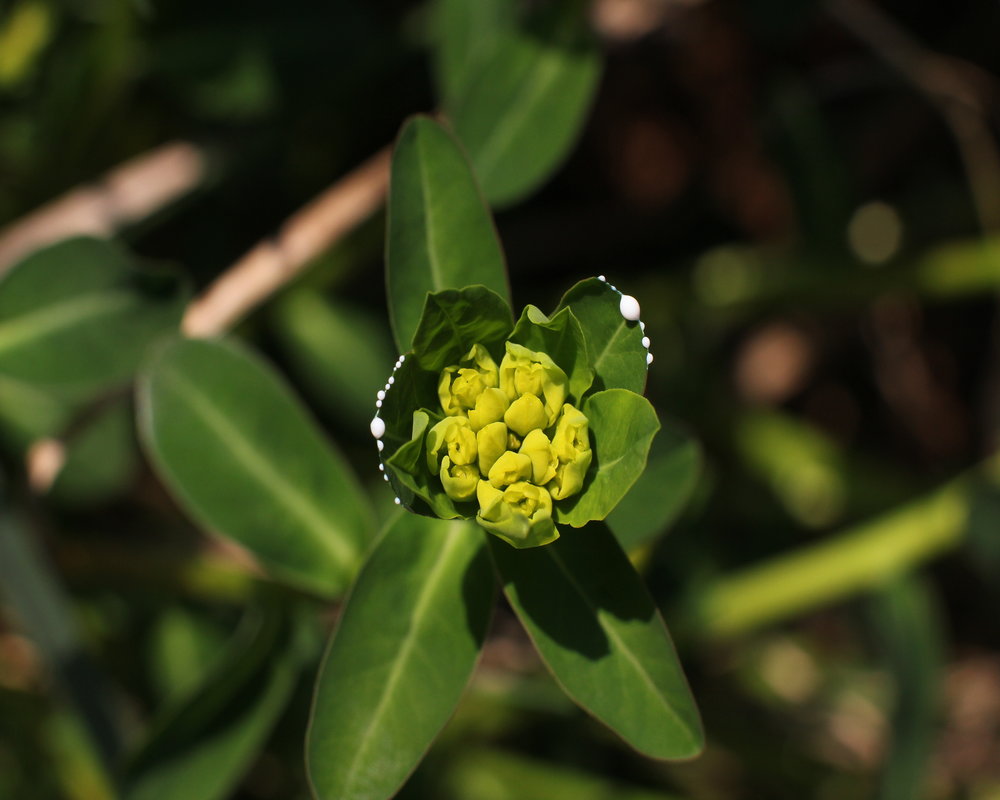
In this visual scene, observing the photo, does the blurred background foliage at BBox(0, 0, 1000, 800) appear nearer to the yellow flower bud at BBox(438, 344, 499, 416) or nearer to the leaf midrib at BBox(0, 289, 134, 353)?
the leaf midrib at BBox(0, 289, 134, 353)

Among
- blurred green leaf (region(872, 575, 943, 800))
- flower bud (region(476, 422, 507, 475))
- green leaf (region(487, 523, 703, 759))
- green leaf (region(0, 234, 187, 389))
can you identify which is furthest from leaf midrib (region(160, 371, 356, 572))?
blurred green leaf (region(872, 575, 943, 800))

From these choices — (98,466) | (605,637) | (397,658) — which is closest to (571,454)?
(605,637)

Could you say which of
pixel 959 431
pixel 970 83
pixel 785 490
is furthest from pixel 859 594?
pixel 970 83

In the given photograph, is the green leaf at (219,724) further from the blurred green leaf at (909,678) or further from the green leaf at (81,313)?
the blurred green leaf at (909,678)

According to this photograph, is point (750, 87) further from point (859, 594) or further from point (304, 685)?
point (304, 685)

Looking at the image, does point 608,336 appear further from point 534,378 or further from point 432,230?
point 432,230

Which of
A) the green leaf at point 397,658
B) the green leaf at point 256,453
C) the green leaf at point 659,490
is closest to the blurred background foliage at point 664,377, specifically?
the green leaf at point 256,453
